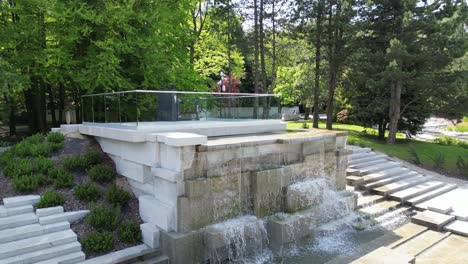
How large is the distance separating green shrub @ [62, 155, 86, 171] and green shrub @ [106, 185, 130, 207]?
1.09m

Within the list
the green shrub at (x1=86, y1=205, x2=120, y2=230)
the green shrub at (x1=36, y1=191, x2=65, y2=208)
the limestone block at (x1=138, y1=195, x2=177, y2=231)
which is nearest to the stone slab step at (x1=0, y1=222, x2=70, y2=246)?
the green shrub at (x1=86, y1=205, x2=120, y2=230)

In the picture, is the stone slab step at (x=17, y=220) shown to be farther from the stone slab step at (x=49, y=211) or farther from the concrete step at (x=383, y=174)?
the concrete step at (x=383, y=174)

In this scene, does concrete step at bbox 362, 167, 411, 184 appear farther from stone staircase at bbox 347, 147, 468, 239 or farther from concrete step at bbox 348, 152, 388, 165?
concrete step at bbox 348, 152, 388, 165

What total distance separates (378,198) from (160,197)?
635 centimetres

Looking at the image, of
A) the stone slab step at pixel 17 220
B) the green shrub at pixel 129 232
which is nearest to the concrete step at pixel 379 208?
the green shrub at pixel 129 232

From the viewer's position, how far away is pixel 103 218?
5906 millimetres

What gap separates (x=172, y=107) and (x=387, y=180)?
727 cm

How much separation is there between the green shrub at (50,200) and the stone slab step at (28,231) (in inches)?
20.1

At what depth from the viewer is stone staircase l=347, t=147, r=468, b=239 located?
7.93 meters

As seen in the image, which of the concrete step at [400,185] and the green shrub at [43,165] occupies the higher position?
the green shrub at [43,165]

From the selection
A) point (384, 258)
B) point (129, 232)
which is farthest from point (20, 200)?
point (384, 258)

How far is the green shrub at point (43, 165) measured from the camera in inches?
279

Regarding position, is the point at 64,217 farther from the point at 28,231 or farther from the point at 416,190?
the point at 416,190

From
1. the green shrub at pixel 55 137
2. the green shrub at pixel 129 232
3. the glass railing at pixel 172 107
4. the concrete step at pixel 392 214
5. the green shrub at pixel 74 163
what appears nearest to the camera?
the green shrub at pixel 129 232
